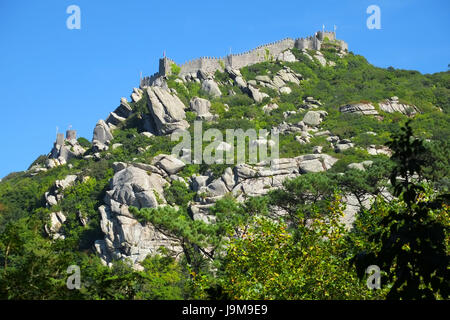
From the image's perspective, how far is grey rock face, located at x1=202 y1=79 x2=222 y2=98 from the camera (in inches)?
2788

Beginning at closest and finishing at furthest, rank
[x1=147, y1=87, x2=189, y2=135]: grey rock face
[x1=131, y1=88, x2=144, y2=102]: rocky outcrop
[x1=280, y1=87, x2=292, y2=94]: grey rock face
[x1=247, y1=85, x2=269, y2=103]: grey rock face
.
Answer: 1. [x1=147, y1=87, x2=189, y2=135]: grey rock face
2. [x1=247, y1=85, x2=269, y2=103]: grey rock face
3. [x1=131, y1=88, x2=144, y2=102]: rocky outcrop
4. [x1=280, y1=87, x2=292, y2=94]: grey rock face

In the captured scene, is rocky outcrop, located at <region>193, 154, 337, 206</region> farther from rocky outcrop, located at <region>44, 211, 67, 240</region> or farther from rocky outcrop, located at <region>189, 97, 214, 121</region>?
rocky outcrop, located at <region>189, 97, 214, 121</region>

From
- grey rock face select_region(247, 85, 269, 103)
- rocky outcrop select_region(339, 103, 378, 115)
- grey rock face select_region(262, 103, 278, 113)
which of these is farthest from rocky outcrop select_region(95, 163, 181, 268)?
rocky outcrop select_region(339, 103, 378, 115)

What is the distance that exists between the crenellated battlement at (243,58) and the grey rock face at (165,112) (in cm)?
1110

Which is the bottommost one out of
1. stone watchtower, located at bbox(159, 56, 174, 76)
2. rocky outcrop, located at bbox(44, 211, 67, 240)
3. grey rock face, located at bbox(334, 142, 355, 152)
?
rocky outcrop, located at bbox(44, 211, 67, 240)

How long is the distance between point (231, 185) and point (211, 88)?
25.9 meters

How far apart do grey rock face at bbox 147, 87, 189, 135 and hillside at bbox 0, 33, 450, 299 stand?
0.50 ft

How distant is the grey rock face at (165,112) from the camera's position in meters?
61.4

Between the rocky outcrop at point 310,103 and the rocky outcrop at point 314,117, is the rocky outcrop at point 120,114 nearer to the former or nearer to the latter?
the rocky outcrop at point 310,103

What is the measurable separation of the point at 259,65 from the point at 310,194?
41.7 metres

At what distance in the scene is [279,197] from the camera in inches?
1492

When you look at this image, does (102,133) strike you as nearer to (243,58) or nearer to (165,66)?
(165,66)

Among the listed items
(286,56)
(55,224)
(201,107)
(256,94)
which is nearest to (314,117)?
(256,94)
